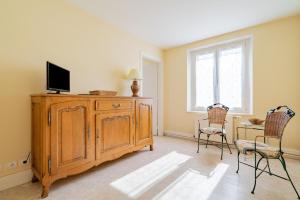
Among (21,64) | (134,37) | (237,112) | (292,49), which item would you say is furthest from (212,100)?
(21,64)

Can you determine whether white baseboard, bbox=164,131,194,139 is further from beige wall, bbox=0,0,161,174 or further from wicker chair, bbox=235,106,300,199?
beige wall, bbox=0,0,161,174

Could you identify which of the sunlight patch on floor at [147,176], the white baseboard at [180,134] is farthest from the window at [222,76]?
the sunlight patch on floor at [147,176]

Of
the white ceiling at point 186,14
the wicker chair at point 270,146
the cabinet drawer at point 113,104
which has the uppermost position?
the white ceiling at point 186,14

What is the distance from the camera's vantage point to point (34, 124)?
6.31 ft

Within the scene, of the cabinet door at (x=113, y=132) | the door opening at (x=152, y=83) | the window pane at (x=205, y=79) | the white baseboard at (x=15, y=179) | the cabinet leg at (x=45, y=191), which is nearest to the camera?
the cabinet leg at (x=45, y=191)

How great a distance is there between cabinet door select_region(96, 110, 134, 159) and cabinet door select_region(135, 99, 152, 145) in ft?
0.52

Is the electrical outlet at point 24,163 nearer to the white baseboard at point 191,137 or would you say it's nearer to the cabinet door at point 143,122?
the cabinet door at point 143,122

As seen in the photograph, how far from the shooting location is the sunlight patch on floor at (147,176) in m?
A: 1.80

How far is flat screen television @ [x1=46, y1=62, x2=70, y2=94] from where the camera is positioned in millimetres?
1864

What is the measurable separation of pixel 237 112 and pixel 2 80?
3.92 m

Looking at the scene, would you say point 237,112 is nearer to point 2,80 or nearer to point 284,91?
point 284,91

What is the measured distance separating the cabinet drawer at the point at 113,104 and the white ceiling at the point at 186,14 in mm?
1484

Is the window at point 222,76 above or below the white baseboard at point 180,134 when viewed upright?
above

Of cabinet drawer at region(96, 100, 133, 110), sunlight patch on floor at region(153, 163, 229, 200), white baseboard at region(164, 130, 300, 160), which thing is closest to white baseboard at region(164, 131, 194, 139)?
white baseboard at region(164, 130, 300, 160)
